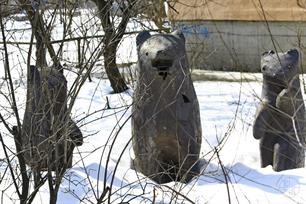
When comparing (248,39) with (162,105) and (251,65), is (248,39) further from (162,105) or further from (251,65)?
(162,105)

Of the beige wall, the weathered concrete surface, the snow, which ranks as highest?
the beige wall

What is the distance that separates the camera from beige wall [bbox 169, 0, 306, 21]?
37.3ft

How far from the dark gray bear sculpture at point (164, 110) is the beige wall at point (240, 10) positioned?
5.64 m

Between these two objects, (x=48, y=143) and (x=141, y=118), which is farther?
(x=141, y=118)

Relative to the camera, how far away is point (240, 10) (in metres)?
12.0

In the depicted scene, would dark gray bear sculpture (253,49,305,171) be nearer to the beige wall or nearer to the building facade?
the beige wall

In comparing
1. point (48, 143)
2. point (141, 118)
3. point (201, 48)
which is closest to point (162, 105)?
point (141, 118)

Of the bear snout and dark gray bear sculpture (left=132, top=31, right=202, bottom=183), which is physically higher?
the bear snout

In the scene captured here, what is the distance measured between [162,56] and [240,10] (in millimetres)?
7161

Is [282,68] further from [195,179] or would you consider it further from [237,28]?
[237,28]

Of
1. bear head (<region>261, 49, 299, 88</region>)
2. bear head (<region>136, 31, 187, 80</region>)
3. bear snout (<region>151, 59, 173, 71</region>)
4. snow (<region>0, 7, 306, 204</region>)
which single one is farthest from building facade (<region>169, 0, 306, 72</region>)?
bear snout (<region>151, 59, 173, 71</region>)

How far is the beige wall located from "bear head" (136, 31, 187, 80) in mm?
5565

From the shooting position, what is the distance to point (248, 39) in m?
12.0

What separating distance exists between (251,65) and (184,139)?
22.2 feet
